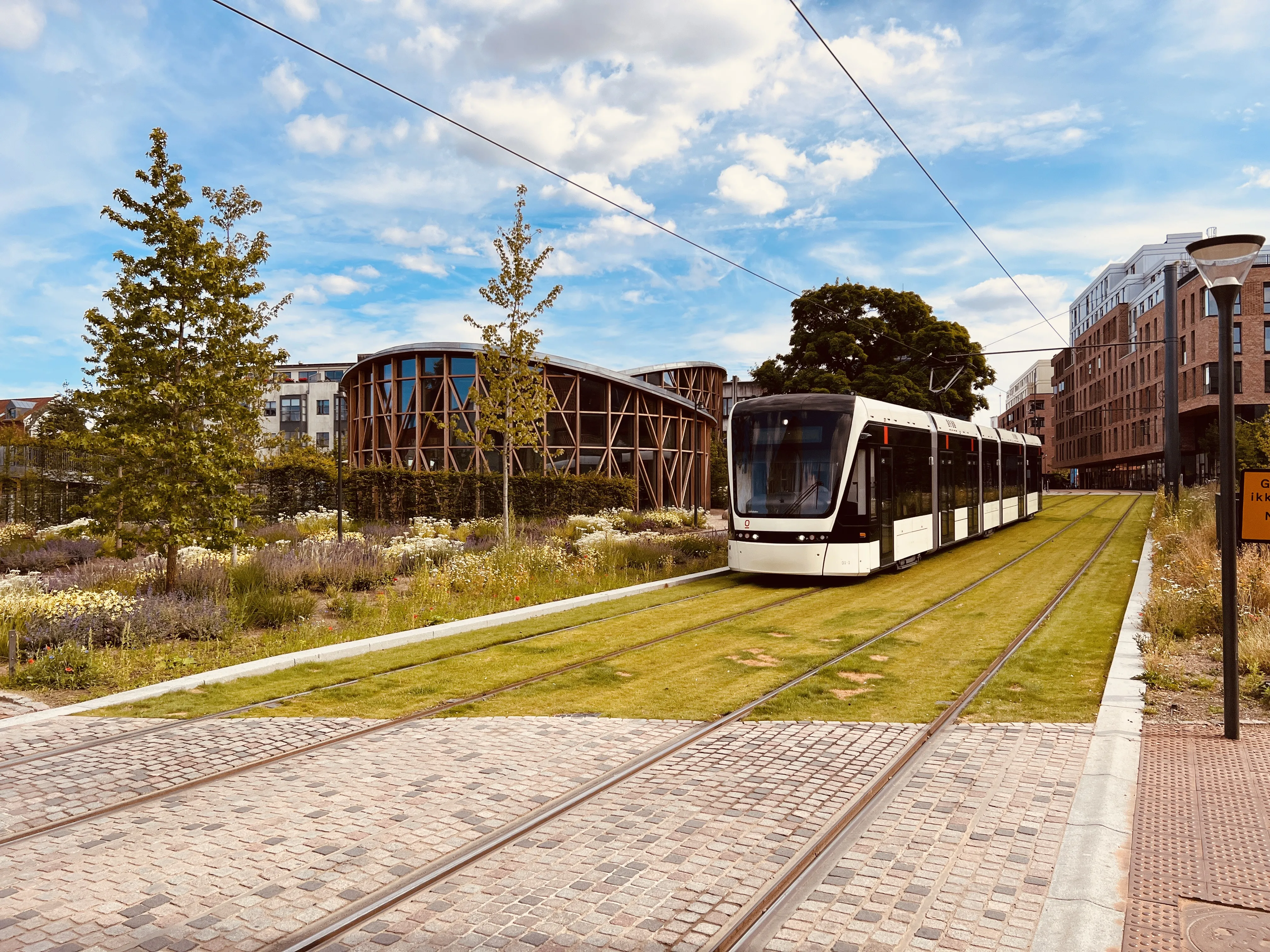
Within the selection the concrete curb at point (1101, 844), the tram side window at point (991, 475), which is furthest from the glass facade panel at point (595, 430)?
the concrete curb at point (1101, 844)

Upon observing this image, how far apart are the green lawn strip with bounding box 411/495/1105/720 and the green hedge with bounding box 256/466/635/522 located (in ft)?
55.4

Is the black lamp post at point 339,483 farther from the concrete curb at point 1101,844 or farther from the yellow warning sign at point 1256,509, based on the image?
the yellow warning sign at point 1256,509

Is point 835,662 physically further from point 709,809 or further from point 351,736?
point 351,736

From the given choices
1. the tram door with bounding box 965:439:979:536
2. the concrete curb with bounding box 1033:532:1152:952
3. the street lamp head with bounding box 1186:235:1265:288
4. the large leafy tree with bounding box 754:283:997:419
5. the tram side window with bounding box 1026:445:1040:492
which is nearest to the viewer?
the concrete curb with bounding box 1033:532:1152:952

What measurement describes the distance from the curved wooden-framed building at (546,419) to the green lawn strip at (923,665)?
2852 centimetres

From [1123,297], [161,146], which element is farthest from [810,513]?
[1123,297]

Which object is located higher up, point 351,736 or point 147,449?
point 147,449

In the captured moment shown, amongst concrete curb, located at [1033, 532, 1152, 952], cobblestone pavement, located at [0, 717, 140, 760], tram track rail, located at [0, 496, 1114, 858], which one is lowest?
cobblestone pavement, located at [0, 717, 140, 760]

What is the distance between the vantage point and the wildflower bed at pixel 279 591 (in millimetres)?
9703

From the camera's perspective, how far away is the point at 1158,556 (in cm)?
1670

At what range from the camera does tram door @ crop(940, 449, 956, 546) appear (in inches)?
778

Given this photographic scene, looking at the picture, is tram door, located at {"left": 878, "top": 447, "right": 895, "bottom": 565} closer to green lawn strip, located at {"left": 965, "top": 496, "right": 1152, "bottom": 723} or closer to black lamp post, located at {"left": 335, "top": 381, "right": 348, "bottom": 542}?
green lawn strip, located at {"left": 965, "top": 496, "right": 1152, "bottom": 723}

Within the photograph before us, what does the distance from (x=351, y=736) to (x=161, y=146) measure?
31.3 ft


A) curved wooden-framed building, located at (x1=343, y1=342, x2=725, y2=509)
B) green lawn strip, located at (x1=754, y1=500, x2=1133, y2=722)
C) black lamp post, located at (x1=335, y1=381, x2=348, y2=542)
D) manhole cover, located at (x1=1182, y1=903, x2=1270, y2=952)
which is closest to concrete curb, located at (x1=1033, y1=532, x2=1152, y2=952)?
manhole cover, located at (x1=1182, y1=903, x2=1270, y2=952)
